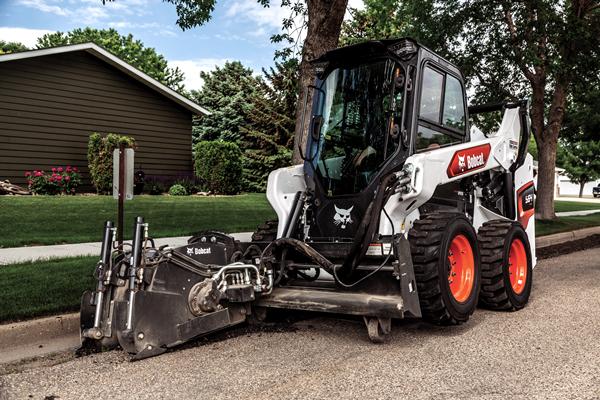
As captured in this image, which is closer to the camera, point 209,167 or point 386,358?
point 386,358

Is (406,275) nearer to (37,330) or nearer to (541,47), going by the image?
(37,330)

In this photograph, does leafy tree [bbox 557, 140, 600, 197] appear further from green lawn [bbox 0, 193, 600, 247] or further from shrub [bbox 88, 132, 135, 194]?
shrub [bbox 88, 132, 135, 194]

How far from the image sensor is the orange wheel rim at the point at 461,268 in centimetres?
573

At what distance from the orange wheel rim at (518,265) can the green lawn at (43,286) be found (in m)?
4.66

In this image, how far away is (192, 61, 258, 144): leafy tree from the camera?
34469 mm

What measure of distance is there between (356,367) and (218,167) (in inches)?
704

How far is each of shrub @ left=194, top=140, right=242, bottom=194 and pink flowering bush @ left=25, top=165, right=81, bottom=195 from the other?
4760mm

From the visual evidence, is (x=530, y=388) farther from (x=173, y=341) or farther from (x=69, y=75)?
(x=69, y=75)

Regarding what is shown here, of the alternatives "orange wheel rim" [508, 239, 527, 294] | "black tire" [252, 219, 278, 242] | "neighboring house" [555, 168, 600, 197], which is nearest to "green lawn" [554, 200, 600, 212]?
"orange wheel rim" [508, 239, 527, 294]

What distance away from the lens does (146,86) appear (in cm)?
2169

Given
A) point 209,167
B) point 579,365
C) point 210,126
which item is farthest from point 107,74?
point 579,365

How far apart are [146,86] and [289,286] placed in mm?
17474

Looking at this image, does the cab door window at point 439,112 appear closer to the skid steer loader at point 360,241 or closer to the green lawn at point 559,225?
the skid steer loader at point 360,241

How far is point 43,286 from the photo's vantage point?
6.68m
